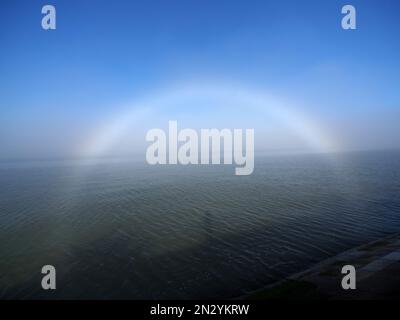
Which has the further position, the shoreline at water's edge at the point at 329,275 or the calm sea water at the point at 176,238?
the calm sea water at the point at 176,238

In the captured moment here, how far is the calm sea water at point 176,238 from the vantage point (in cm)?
1990

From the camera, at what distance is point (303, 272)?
20.5 metres

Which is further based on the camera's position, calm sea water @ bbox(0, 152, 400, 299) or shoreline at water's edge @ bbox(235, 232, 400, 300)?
calm sea water @ bbox(0, 152, 400, 299)

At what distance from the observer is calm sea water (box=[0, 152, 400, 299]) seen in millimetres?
19900

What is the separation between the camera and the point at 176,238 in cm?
2853

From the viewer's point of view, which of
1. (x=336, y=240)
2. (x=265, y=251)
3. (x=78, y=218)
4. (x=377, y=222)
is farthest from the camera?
(x=78, y=218)

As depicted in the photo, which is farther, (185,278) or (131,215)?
(131,215)

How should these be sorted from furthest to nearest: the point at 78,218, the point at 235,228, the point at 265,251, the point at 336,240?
the point at 78,218 → the point at 235,228 → the point at 336,240 → the point at 265,251

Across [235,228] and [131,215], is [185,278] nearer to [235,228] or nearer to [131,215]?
[235,228]

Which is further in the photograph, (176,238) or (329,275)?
(176,238)
